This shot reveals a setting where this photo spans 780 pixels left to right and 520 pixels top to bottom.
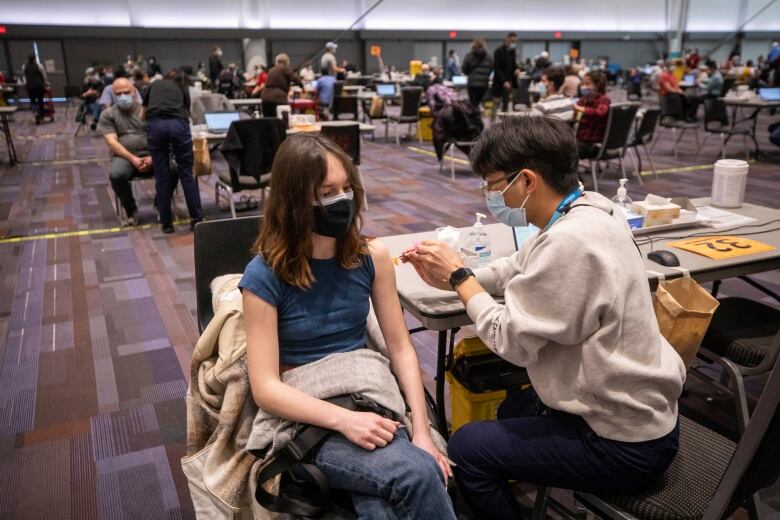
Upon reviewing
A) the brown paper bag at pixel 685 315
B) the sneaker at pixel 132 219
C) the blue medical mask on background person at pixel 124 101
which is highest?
the blue medical mask on background person at pixel 124 101

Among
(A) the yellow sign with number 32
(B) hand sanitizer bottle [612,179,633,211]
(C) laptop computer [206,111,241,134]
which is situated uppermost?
(C) laptop computer [206,111,241,134]

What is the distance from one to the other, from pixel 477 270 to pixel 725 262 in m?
0.90

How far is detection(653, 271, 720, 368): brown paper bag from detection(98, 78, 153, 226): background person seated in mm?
4683

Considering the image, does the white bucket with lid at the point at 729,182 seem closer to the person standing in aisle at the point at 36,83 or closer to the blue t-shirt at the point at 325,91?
the blue t-shirt at the point at 325,91

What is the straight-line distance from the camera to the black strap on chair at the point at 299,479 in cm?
143

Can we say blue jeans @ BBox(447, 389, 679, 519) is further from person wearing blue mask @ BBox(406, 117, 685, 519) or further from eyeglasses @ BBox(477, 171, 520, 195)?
eyeglasses @ BBox(477, 171, 520, 195)

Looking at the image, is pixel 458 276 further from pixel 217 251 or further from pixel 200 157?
pixel 200 157

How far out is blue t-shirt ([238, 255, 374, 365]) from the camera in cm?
157

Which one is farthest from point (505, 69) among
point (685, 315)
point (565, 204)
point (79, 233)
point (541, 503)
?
point (541, 503)

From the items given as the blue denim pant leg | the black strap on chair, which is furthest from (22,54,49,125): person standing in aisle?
the black strap on chair

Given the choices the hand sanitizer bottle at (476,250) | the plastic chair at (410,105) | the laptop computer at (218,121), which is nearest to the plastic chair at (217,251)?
the hand sanitizer bottle at (476,250)

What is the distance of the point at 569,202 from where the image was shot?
153 cm

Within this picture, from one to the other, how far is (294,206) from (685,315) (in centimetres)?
116

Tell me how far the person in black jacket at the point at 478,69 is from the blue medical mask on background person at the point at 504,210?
8.89 m
